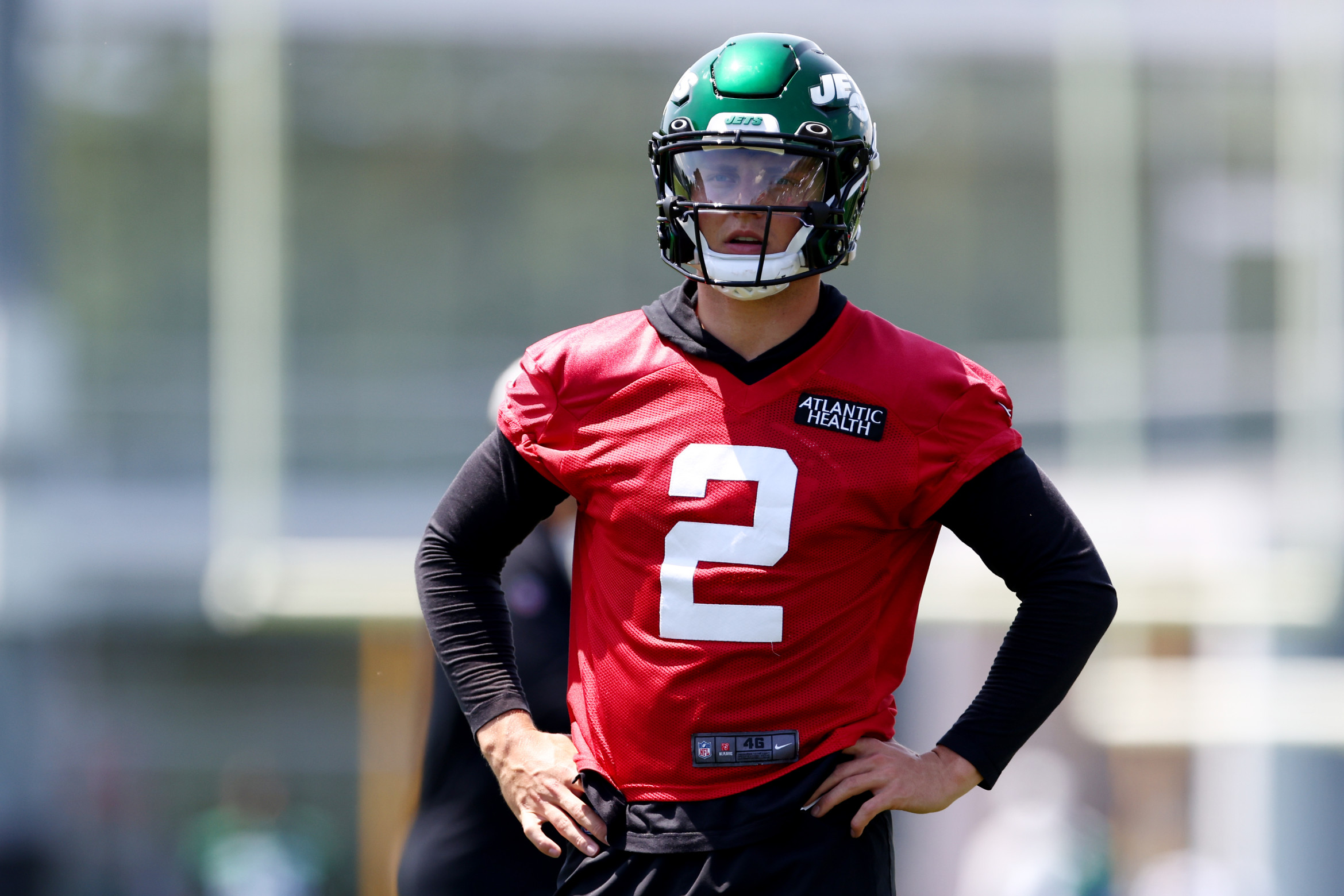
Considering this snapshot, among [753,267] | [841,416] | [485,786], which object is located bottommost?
[485,786]

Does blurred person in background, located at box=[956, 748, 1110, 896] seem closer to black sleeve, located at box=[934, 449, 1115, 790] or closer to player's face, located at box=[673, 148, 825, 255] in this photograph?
black sleeve, located at box=[934, 449, 1115, 790]

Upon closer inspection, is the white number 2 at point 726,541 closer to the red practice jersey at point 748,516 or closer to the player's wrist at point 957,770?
the red practice jersey at point 748,516

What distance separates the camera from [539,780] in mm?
2289

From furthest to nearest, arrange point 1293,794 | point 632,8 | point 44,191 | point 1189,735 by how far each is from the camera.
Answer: point 632,8 < point 1189,735 < point 44,191 < point 1293,794

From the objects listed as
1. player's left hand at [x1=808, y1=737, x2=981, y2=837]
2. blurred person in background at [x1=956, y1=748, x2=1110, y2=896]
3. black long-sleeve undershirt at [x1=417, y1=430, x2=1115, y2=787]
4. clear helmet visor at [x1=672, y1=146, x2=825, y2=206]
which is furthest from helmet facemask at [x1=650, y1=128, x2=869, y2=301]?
blurred person in background at [x1=956, y1=748, x2=1110, y2=896]

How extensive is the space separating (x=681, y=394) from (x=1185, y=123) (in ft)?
59.4

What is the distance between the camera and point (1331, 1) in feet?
31.0

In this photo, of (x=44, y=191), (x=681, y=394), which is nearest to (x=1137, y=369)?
(x=44, y=191)

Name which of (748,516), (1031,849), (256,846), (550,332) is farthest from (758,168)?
(550,332)

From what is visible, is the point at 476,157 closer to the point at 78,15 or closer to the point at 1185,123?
the point at 78,15

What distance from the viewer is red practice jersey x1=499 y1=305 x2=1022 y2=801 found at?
2.20 m

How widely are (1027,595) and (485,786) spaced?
132 centimetres

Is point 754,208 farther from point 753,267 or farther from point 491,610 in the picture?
point 491,610

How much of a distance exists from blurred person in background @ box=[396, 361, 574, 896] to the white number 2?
838 millimetres
